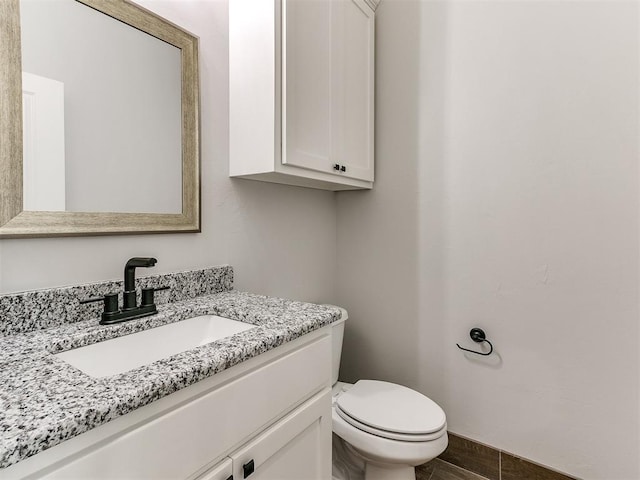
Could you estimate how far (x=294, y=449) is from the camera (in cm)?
87

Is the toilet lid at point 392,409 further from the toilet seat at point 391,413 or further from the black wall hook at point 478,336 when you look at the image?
the black wall hook at point 478,336

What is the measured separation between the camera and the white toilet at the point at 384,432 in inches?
46.3

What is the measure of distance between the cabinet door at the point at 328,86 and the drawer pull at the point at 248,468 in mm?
905

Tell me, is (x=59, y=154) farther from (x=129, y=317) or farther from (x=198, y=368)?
(x=198, y=368)

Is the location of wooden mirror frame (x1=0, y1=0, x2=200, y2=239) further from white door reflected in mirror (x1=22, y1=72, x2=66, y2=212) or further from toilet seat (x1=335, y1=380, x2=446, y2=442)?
toilet seat (x1=335, y1=380, x2=446, y2=442)

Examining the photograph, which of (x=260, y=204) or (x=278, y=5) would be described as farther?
(x=260, y=204)

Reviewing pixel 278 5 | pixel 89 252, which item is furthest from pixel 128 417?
pixel 278 5

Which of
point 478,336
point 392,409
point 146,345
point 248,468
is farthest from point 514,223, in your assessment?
point 146,345

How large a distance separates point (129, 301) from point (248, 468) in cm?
55

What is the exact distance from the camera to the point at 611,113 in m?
1.26

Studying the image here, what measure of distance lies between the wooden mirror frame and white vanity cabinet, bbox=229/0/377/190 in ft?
0.56

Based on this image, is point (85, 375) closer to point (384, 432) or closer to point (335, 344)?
point (384, 432)

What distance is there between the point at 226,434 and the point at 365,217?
1356 mm

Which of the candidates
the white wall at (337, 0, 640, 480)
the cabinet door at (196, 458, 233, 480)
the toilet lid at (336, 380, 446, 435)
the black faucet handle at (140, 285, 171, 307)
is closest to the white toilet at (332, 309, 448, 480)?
the toilet lid at (336, 380, 446, 435)
